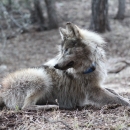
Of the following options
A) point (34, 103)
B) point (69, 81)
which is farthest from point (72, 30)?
point (34, 103)

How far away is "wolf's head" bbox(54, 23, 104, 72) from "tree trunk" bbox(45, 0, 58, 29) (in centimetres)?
1009

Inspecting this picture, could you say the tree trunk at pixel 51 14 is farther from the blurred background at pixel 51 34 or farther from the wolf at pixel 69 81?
the wolf at pixel 69 81

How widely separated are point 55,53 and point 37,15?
3.53 meters

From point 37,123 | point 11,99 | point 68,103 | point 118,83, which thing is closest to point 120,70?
point 118,83

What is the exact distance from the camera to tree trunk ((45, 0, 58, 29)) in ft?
49.6

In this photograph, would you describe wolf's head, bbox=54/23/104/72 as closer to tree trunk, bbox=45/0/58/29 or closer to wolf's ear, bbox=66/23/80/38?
wolf's ear, bbox=66/23/80/38

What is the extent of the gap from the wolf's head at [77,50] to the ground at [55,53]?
2.76 feet

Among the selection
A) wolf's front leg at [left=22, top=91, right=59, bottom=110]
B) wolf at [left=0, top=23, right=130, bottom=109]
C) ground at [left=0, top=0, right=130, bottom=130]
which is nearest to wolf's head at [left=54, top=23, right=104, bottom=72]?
wolf at [left=0, top=23, right=130, bottom=109]

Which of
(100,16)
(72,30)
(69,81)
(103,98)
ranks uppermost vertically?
(72,30)

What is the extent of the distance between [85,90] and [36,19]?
38.1 feet

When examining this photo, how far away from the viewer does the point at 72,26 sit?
524 centimetres

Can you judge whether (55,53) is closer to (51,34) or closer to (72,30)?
(51,34)

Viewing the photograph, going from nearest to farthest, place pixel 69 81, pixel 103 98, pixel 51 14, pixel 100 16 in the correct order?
pixel 103 98 < pixel 69 81 < pixel 100 16 < pixel 51 14

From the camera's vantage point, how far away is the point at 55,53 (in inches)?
524
